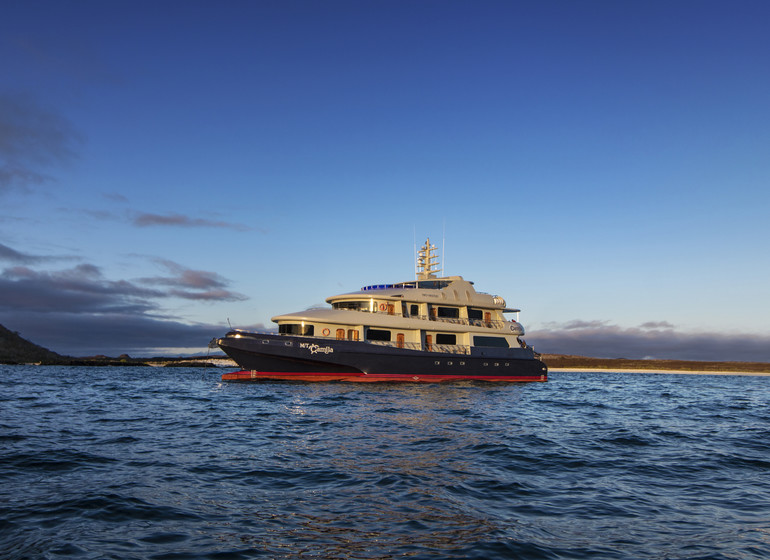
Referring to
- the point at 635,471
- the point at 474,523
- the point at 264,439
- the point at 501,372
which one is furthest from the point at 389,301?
the point at 474,523

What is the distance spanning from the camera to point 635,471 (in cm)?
874

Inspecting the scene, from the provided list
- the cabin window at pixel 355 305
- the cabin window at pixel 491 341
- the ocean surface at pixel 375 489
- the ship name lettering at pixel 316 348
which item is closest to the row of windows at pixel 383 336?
the cabin window at pixel 491 341

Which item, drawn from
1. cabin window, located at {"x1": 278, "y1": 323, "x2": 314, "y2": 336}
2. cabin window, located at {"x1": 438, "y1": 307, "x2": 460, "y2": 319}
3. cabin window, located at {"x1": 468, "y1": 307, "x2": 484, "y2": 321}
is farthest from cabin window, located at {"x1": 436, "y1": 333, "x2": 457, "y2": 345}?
cabin window, located at {"x1": 278, "y1": 323, "x2": 314, "y2": 336}

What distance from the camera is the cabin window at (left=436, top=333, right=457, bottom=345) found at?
34.5m

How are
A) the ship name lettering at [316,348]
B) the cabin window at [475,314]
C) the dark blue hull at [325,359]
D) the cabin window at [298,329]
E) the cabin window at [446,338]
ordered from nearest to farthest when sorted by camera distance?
1. the dark blue hull at [325,359]
2. the ship name lettering at [316,348]
3. the cabin window at [298,329]
4. the cabin window at [446,338]
5. the cabin window at [475,314]

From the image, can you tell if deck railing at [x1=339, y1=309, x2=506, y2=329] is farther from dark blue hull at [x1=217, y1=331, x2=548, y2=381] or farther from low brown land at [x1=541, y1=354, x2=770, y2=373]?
low brown land at [x1=541, y1=354, x2=770, y2=373]

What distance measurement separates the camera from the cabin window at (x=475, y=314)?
3678 centimetres

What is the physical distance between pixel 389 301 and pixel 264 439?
2263cm

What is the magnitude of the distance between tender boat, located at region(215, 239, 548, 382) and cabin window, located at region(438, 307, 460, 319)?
75 millimetres

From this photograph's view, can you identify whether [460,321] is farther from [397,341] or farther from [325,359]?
[325,359]

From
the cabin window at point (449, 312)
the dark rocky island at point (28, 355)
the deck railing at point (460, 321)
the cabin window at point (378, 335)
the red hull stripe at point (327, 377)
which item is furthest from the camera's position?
the dark rocky island at point (28, 355)

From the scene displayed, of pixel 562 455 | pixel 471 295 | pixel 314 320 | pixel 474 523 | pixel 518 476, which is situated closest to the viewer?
pixel 474 523

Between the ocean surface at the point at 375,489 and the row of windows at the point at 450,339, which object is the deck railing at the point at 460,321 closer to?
the row of windows at the point at 450,339

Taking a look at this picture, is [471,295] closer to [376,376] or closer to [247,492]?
[376,376]
